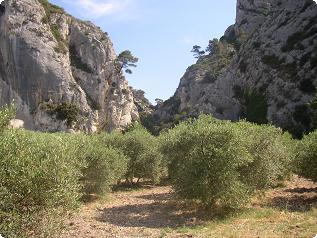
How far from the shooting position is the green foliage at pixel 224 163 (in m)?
29.6

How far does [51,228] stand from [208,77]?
133593 millimetres

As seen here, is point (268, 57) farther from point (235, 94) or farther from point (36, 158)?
point (36, 158)

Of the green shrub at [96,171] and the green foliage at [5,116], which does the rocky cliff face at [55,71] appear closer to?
the green shrub at [96,171]

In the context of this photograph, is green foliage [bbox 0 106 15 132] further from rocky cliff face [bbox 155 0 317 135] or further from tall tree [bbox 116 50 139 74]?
tall tree [bbox 116 50 139 74]

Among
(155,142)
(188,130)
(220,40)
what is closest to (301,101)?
(155,142)

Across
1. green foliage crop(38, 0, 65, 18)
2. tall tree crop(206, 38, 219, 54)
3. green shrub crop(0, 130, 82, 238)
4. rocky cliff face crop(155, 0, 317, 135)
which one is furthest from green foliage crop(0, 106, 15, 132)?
tall tree crop(206, 38, 219, 54)

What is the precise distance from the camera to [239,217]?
95.5 feet

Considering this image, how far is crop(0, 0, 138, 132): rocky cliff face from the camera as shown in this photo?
102m

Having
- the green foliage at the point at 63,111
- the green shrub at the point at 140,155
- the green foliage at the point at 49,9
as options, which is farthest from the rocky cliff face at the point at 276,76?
the green foliage at the point at 49,9

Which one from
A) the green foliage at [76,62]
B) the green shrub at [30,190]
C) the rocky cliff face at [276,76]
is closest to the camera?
the green shrub at [30,190]

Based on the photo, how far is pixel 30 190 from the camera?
1786 cm

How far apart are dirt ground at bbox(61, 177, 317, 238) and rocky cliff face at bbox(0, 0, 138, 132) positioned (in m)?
63.9

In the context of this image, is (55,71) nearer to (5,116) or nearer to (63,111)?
(63,111)

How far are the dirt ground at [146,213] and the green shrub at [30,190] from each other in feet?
8.74
